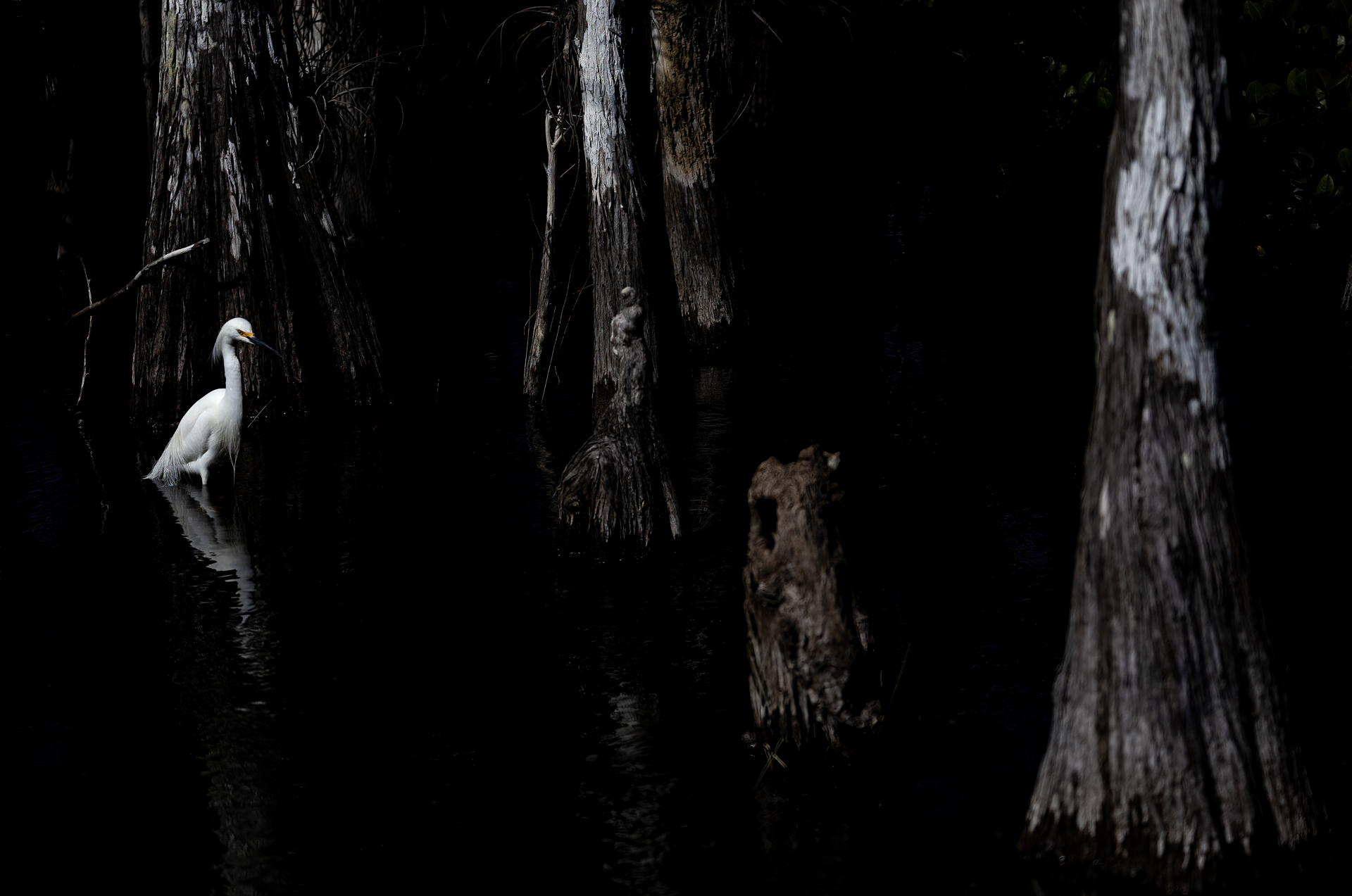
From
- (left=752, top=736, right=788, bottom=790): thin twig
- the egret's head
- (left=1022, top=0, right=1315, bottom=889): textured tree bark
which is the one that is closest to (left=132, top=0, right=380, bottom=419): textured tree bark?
the egret's head

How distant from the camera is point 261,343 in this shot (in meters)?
10.7

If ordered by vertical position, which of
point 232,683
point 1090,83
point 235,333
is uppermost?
point 1090,83

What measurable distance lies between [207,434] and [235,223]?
2127 mm

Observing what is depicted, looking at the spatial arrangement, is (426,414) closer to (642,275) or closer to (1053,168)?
(642,275)

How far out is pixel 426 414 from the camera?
12.2 metres

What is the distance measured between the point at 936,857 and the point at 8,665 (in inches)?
208

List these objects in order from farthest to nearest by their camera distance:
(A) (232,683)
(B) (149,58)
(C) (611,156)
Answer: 1. (B) (149,58)
2. (C) (611,156)
3. (A) (232,683)

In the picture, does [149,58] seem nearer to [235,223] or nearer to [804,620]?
[235,223]

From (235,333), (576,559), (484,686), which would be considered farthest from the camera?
(235,333)

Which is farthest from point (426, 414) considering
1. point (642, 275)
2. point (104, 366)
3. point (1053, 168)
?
point (1053, 168)

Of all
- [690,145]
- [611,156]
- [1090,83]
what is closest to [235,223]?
[611,156]

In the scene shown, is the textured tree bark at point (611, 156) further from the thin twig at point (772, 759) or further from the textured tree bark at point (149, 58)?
the textured tree bark at point (149, 58)

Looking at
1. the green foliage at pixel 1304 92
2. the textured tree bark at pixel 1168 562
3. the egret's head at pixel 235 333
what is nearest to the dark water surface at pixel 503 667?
the textured tree bark at pixel 1168 562

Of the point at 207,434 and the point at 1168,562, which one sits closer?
the point at 1168,562
